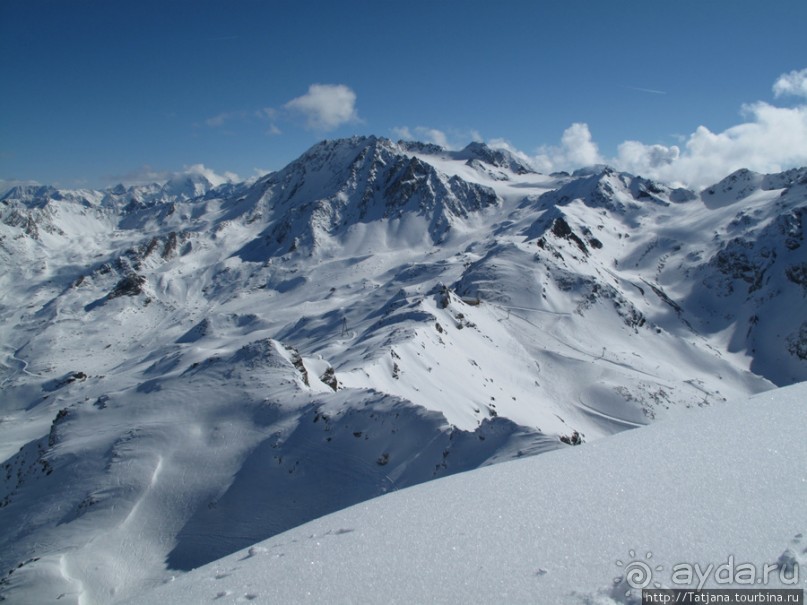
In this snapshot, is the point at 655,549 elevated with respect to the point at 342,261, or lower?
lower

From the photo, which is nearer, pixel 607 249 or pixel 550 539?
pixel 550 539

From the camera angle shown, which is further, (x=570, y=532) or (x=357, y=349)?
(x=357, y=349)

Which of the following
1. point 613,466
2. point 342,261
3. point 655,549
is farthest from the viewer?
point 342,261

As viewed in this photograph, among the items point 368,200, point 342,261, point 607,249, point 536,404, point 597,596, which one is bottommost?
point 536,404

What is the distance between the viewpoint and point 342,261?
501ft

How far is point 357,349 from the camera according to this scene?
1907 inches

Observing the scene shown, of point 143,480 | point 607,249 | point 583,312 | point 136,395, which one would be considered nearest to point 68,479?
point 143,480

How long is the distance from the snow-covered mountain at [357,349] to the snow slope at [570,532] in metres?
12.9

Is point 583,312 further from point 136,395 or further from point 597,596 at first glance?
point 597,596

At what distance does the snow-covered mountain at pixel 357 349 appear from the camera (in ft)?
71.3

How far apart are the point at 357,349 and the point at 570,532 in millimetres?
43438

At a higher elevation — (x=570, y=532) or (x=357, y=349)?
(x=570, y=532)

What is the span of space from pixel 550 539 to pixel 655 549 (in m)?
1.13

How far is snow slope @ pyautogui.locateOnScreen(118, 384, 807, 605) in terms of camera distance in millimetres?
4797
